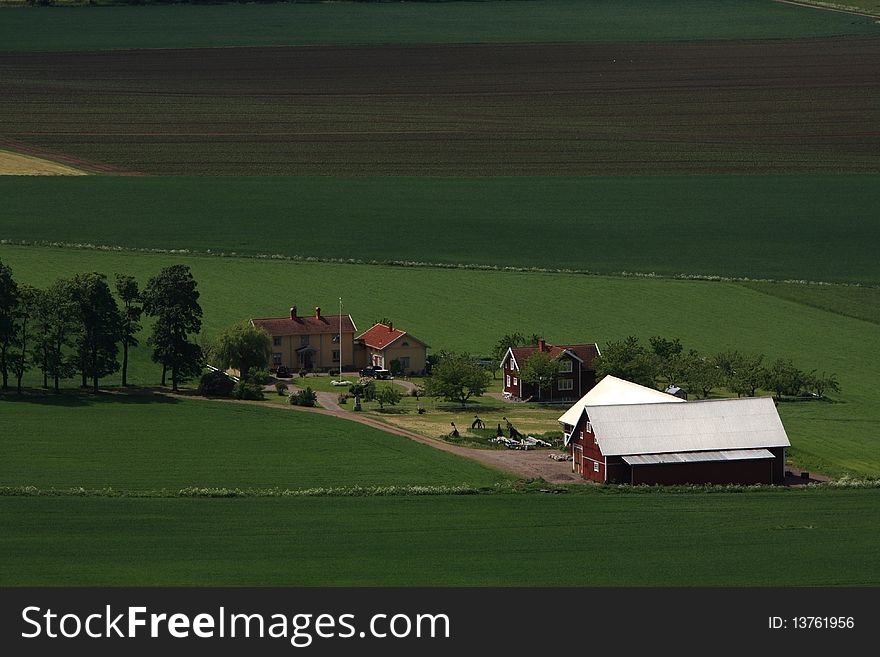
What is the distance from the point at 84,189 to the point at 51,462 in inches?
3024

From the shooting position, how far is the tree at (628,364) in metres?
103

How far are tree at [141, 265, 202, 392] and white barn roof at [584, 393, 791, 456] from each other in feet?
101

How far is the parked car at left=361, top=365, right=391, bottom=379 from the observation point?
111312mm

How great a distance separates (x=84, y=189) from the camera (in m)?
154

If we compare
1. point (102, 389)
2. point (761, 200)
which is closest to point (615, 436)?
point (102, 389)

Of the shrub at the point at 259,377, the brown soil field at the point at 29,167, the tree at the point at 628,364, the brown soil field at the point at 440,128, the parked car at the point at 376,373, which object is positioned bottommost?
the shrub at the point at 259,377

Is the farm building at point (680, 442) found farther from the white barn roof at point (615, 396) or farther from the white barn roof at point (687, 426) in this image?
the white barn roof at point (615, 396)

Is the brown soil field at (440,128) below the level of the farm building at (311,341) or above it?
above

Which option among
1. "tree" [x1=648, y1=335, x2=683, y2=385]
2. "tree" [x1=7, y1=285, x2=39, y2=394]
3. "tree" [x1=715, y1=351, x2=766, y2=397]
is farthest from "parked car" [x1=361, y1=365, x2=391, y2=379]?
"tree" [x1=7, y1=285, x2=39, y2=394]

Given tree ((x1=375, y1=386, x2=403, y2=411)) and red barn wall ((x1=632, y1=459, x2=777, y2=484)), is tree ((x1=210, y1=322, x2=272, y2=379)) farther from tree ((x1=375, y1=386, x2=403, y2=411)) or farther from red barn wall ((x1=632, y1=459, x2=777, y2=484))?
red barn wall ((x1=632, y1=459, x2=777, y2=484))

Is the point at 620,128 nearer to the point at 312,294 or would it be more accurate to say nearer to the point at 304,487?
the point at 312,294

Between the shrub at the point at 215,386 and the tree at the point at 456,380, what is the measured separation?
1245 cm

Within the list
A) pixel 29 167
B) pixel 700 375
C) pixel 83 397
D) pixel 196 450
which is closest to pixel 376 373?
pixel 83 397

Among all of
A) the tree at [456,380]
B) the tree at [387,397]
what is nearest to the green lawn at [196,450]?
the tree at [387,397]
